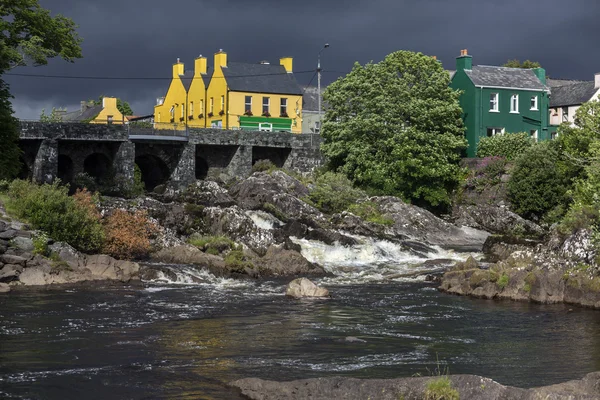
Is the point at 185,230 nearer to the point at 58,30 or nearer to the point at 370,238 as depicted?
the point at 370,238

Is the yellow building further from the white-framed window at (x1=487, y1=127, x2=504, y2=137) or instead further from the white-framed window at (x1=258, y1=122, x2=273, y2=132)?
the white-framed window at (x1=487, y1=127, x2=504, y2=137)

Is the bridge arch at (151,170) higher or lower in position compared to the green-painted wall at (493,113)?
lower

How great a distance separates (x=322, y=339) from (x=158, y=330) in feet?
16.7

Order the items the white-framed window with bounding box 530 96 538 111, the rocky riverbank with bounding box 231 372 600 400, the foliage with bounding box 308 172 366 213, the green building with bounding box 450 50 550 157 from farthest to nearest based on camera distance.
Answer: the white-framed window with bounding box 530 96 538 111
the green building with bounding box 450 50 550 157
the foliage with bounding box 308 172 366 213
the rocky riverbank with bounding box 231 372 600 400

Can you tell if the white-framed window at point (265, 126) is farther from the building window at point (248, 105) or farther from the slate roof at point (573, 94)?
the slate roof at point (573, 94)

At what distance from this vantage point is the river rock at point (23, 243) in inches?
1409

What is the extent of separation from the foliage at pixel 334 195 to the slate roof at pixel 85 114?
47.7 metres

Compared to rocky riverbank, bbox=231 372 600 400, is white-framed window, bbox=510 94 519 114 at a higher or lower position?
higher

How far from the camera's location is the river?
62.5 ft

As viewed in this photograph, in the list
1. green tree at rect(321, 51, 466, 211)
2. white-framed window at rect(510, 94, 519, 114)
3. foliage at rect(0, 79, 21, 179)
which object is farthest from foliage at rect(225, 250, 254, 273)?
white-framed window at rect(510, 94, 519, 114)

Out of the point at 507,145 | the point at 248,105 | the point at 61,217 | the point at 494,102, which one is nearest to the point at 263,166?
the point at 248,105

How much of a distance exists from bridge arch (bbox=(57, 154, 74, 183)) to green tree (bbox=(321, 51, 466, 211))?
20.5 m

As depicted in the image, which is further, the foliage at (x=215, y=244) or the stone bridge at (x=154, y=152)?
the stone bridge at (x=154, y=152)

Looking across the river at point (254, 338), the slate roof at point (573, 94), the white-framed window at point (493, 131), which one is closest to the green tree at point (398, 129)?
the white-framed window at point (493, 131)
